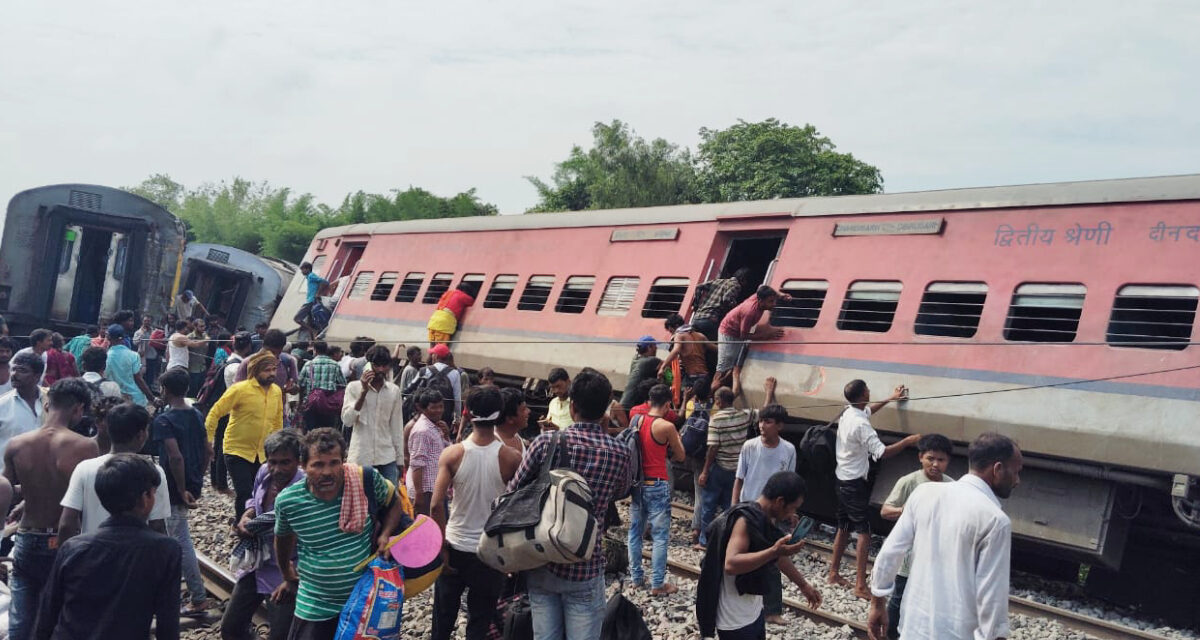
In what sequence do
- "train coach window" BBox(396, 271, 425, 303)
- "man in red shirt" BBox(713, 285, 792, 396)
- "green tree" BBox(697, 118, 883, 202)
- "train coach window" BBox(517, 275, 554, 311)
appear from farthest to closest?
"green tree" BBox(697, 118, 883, 202) → "train coach window" BBox(396, 271, 425, 303) → "train coach window" BBox(517, 275, 554, 311) → "man in red shirt" BBox(713, 285, 792, 396)

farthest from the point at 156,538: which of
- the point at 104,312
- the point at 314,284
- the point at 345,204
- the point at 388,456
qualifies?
the point at 345,204

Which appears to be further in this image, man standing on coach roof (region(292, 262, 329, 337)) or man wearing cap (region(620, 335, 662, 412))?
man standing on coach roof (region(292, 262, 329, 337))

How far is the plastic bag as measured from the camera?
14.6 feet

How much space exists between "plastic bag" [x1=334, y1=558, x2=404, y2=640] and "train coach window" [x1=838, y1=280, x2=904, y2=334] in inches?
246

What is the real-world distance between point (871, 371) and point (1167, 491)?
8.76 ft

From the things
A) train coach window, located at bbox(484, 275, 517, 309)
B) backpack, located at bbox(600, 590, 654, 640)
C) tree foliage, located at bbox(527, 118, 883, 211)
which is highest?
tree foliage, located at bbox(527, 118, 883, 211)

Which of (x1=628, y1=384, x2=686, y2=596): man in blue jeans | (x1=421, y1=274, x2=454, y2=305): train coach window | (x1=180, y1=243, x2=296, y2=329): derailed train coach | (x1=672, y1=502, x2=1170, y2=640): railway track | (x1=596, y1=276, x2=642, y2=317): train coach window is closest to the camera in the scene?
(x1=672, y1=502, x2=1170, y2=640): railway track

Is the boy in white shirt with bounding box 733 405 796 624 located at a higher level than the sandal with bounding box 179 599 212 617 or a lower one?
higher

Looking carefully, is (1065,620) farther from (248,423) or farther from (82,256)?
(82,256)

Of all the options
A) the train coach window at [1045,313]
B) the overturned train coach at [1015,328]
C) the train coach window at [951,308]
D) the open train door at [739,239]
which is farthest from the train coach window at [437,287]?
the train coach window at [1045,313]

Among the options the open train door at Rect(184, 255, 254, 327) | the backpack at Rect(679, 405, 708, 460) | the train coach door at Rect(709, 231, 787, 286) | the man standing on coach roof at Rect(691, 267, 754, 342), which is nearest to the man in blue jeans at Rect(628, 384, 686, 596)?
the backpack at Rect(679, 405, 708, 460)

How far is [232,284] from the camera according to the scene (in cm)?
2155

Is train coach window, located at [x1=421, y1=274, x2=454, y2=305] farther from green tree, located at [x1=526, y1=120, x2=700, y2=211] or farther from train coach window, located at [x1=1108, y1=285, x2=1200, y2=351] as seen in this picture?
green tree, located at [x1=526, y1=120, x2=700, y2=211]

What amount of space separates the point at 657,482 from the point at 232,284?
16.6 metres
